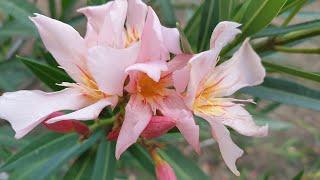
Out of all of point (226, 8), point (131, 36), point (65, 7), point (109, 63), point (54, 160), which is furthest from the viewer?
point (65, 7)

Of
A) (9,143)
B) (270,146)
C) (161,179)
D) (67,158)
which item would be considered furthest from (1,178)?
(270,146)

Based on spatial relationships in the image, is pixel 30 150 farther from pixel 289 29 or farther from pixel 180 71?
pixel 289 29

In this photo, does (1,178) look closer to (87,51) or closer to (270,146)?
(87,51)

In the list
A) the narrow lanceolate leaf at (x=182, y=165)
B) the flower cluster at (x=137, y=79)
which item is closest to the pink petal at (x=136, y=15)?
the flower cluster at (x=137, y=79)

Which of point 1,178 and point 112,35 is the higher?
point 112,35

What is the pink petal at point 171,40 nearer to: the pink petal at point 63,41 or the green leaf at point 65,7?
the pink petal at point 63,41

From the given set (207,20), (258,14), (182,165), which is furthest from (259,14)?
(182,165)
